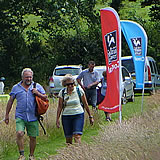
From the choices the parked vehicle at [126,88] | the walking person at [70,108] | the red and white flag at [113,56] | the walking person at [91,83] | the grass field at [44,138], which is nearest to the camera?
the walking person at [70,108]

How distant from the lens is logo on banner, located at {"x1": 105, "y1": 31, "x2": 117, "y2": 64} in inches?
474

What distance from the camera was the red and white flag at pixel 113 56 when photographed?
12.0 m

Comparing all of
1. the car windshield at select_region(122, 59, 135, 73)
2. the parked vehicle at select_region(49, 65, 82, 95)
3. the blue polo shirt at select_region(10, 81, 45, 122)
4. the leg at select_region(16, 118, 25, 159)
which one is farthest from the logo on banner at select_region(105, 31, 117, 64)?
the car windshield at select_region(122, 59, 135, 73)

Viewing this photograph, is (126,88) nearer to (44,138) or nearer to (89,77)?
(89,77)

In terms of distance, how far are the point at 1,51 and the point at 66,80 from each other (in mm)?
26021

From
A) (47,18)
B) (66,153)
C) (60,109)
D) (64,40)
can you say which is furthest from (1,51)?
(66,153)

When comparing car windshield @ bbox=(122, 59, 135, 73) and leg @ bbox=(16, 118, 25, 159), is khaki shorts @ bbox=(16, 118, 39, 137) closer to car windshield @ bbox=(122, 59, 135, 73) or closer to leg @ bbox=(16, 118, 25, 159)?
leg @ bbox=(16, 118, 25, 159)

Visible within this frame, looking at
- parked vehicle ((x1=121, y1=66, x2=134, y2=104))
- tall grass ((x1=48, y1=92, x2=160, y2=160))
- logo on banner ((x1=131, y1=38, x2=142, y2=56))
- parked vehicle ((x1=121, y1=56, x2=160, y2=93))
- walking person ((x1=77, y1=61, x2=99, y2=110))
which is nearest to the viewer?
tall grass ((x1=48, y1=92, x2=160, y2=160))

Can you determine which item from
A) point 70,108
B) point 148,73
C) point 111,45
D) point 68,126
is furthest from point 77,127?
point 148,73

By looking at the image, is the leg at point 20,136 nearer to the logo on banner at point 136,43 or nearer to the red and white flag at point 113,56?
the red and white flag at point 113,56

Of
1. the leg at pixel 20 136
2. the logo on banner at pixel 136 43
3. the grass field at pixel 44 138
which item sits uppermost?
the logo on banner at pixel 136 43

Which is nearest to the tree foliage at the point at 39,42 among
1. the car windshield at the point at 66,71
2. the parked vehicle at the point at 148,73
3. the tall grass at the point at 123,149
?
the car windshield at the point at 66,71

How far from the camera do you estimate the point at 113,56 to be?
12.1 m

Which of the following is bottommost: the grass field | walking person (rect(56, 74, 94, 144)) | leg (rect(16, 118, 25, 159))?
the grass field
